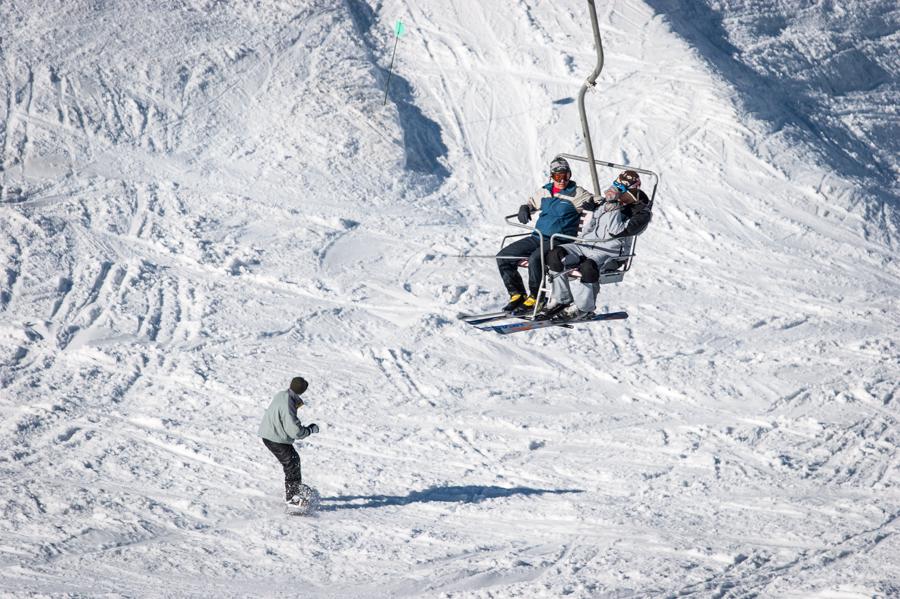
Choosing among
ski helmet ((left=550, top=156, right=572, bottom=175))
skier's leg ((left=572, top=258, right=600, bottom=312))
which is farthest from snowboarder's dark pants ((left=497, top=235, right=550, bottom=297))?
ski helmet ((left=550, top=156, right=572, bottom=175))

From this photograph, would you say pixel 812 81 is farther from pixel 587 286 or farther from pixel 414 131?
pixel 587 286

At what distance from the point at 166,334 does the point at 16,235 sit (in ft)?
10.7

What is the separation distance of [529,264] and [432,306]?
5.19m

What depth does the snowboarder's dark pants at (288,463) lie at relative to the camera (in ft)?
39.8

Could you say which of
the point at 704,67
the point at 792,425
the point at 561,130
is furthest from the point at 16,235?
the point at 704,67

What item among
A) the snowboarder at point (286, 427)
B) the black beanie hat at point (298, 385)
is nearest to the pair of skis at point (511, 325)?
the black beanie hat at point (298, 385)

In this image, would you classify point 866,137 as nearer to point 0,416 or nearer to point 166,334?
point 166,334

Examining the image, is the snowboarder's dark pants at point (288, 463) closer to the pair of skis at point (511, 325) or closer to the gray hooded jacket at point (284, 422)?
the gray hooded jacket at point (284, 422)

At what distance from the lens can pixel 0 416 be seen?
1377cm

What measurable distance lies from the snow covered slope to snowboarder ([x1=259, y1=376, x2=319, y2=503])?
0.67 meters

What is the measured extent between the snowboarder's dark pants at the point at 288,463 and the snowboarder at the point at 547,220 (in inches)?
105

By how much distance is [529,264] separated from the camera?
12.1 metres

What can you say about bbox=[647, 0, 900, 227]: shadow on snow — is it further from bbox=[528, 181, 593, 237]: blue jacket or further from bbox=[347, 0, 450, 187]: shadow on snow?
bbox=[528, 181, 593, 237]: blue jacket

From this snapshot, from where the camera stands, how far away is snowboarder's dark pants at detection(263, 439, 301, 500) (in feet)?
39.8
